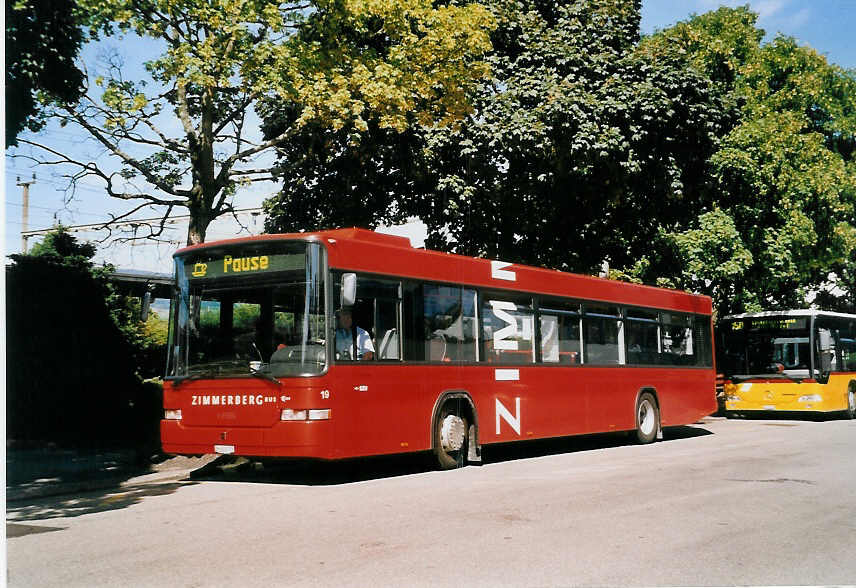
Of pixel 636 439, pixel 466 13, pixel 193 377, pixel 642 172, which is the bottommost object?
pixel 636 439

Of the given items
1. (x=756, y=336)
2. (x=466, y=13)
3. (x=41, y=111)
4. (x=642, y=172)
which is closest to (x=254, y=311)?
(x=41, y=111)

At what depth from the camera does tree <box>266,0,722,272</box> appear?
18.3m

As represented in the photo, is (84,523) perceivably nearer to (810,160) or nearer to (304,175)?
(304,175)

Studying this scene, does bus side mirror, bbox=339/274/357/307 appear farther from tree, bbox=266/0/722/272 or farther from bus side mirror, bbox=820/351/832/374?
bus side mirror, bbox=820/351/832/374

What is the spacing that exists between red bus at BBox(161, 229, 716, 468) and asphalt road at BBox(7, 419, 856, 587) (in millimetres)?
757

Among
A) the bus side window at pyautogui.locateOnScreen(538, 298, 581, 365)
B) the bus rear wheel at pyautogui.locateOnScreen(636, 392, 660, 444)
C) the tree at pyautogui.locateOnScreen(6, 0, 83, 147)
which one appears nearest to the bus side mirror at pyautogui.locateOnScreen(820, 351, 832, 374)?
the bus rear wheel at pyautogui.locateOnScreen(636, 392, 660, 444)

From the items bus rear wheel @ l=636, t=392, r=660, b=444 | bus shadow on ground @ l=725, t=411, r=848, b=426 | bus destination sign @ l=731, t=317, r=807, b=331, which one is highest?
bus destination sign @ l=731, t=317, r=807, b=331

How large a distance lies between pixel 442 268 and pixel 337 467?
3439 millimetres

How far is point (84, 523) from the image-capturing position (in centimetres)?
830

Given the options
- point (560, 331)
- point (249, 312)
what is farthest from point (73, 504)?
point (560, 331)

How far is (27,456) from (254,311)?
6.12m

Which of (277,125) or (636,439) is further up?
(277,125)

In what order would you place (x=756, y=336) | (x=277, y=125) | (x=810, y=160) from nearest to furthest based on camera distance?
(x=277, y=125)
(x=756, y=336)
(x=810, y=160)

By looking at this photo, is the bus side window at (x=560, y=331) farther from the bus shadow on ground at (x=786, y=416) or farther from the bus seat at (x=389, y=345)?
the bus shadow on ground at (x=786, y=416)
